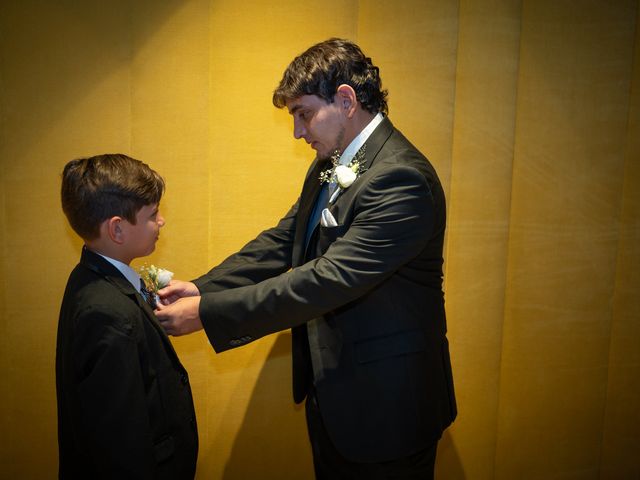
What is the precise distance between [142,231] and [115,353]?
0.38m

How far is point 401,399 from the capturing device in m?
1.69

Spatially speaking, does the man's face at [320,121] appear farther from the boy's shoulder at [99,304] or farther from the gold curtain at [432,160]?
the boy's shoulder at [99,304]

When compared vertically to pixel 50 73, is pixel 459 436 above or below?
below

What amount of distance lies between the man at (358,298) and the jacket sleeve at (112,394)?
0.28 m

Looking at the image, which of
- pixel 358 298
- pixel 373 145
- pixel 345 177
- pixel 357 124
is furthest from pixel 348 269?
pixel 357 124

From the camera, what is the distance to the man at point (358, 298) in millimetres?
1602

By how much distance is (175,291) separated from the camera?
1.86m

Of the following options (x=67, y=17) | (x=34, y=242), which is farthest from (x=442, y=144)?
(x=34, y=242)

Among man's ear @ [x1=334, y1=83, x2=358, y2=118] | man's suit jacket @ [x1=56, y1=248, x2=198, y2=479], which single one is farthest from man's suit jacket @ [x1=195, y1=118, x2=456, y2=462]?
man's suit jacket @ [x1=56, y1=248, x2=198, y2=479]

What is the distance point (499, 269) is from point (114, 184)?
A: 5.95 ft

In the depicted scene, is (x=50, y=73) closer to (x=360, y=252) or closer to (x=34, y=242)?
(x=34, y=242)

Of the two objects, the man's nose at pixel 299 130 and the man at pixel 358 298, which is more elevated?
the man's nose at pixel 299 130

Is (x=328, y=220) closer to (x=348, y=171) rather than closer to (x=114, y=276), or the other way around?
(x=348, y=171)

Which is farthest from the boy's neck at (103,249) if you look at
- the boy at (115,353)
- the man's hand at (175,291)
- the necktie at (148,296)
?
the man's hand at (175,291)
